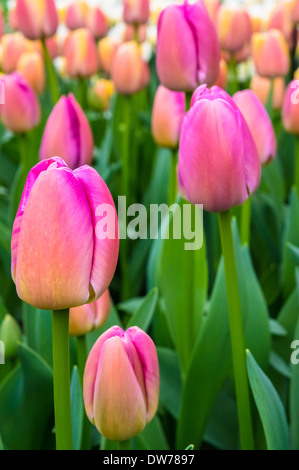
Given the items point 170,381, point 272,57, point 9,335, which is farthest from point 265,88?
point 9,335

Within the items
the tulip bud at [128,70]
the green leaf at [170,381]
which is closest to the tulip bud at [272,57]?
the tulip bud at [128,70]

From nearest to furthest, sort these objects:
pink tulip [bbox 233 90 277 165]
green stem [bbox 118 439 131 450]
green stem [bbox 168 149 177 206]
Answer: green stem [bbox 118 439 131 450]
pink tulip [bbox 233 90 277 165]
green stem [bbox 168 149 177 206]

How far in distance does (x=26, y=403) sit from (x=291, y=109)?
0.66m

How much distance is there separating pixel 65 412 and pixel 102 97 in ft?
5.56

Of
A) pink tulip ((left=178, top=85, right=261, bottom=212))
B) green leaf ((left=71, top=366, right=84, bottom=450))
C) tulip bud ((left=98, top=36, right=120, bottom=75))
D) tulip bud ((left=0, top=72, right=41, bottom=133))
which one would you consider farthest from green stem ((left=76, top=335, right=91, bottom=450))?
tulip bud ((left=98, top=36, right=120, bottom=75))

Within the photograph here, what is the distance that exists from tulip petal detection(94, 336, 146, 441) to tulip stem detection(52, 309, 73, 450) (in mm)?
26

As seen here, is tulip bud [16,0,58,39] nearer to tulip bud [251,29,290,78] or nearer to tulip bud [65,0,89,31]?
tulip bud [251,29,290,78]

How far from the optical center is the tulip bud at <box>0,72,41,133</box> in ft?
4.23

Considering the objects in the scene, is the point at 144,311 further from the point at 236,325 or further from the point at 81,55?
the point at 81,55

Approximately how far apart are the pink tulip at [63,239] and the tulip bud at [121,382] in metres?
0.06

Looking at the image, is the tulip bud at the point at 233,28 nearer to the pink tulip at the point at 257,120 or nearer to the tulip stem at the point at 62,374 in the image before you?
the pink tulip at the point at 257,120

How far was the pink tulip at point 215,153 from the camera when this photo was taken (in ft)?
2.11

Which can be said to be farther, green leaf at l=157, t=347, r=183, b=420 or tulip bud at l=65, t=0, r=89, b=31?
tulip bud at l=65, t=0, r=89, b=31
